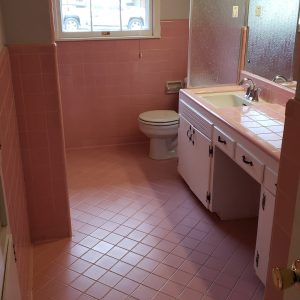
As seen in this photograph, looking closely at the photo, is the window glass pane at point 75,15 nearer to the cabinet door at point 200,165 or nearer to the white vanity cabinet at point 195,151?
the white vanity cabinet at point 195,151

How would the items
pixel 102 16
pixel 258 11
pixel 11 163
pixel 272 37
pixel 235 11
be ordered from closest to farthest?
pixel 11 163 < pixel 272 37 < pixel 258 11 < pixel 235 11 < pixel 102 16

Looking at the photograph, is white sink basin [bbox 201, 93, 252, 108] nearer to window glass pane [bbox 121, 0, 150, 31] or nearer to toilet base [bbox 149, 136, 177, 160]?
toilet base [bbox 149, 136, 177, 160]

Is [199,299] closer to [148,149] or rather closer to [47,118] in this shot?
[47,118]

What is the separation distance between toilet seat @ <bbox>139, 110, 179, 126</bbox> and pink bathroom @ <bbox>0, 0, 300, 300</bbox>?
0.04ft

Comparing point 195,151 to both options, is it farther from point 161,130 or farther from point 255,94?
point 161,130

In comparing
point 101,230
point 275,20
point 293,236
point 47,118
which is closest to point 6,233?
point 293,236

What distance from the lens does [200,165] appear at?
306 centimetres

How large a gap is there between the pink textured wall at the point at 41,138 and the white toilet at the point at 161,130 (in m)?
1.43

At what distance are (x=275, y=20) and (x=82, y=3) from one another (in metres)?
1.91

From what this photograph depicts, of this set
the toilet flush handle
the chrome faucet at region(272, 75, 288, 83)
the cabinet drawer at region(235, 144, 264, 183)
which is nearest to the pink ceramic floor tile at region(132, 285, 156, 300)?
the cabinet drawer at region(235, 144, 264, 183)

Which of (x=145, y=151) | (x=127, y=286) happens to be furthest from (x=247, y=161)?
(x=145, y=151)

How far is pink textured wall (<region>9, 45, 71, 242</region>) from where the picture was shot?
2.43m

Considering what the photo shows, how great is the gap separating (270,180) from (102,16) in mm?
2665

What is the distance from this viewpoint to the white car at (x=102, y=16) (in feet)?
13.0
